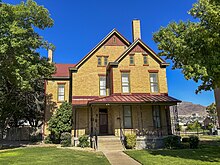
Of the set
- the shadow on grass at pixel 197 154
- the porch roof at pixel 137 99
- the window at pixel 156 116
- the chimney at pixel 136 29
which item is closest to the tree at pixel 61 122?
the porch roof at pixel 137 99

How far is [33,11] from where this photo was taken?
1844 centimetres

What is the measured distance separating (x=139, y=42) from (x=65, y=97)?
11.1 metres

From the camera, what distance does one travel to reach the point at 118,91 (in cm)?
2062

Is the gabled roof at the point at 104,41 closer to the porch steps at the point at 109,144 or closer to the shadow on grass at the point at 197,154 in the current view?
the porch steps at the point at 109,144

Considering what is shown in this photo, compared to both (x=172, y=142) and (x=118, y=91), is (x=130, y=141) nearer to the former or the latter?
(x=172, y=142)

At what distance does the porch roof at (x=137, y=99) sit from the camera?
59.6 feet

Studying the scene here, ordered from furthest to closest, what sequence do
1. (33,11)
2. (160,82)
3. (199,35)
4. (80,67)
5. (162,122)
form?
(80,67) < (160,82) < (162,122) < (33,11) < (199,35)

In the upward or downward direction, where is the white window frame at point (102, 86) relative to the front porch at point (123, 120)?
upward

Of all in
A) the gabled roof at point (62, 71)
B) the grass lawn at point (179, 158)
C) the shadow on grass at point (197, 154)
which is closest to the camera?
the grass lawn at point (179, 158)

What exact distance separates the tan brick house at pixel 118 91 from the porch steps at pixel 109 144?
4.13 feet

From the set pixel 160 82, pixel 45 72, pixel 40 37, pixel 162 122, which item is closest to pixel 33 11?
pixel 40 37

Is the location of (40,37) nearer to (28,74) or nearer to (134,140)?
(28,74)

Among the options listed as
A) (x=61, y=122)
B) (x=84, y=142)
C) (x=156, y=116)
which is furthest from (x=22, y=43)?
(x=156, y=116)

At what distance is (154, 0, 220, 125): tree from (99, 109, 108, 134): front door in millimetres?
10611
